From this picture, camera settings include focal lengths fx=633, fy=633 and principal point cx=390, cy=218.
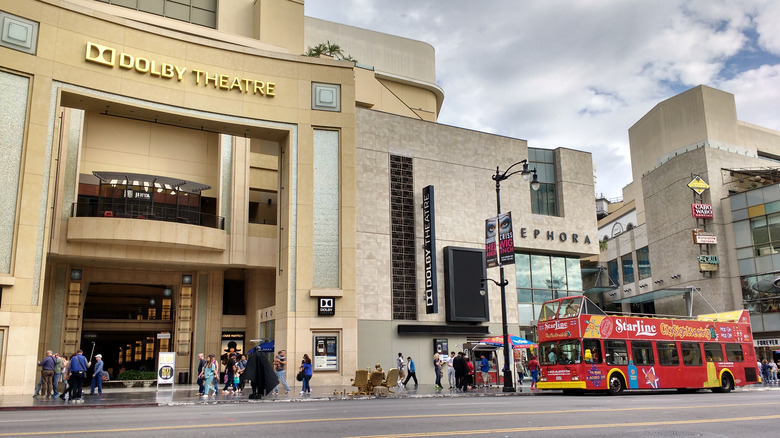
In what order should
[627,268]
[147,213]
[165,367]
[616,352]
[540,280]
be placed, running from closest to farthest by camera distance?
1. [616,352]
2. [165,367]
3. [147,213]
4. [540,280]
5. [627,268]

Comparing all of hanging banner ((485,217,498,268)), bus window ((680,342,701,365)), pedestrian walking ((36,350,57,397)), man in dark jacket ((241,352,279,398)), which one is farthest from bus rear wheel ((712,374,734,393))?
pedestrian walking ((36,350,57,397))

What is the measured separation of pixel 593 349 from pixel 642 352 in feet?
8.25

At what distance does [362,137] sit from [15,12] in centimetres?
1803

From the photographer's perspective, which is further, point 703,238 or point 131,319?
point 703,238

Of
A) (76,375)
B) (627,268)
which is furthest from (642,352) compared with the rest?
(627,268)

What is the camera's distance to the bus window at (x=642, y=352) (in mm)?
25172

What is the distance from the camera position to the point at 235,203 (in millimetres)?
36312

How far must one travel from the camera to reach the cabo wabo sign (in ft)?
94.4

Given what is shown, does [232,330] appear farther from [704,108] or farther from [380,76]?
[704,108]

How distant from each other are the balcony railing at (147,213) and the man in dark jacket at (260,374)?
47.0ft

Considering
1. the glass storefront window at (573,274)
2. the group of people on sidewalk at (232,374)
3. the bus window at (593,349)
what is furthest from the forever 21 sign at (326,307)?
the glass storefront window at (573,274)

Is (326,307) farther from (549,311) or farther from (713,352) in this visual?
(713,352)

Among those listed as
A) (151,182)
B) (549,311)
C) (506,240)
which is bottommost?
(549,311)

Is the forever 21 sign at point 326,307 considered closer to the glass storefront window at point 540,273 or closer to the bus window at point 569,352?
the bus window at point 569,352
